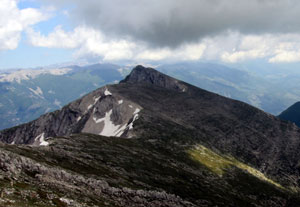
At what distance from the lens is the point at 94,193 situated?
59.4 meters

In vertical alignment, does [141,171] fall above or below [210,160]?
above

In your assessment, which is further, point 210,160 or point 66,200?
point 210,160

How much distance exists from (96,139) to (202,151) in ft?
210

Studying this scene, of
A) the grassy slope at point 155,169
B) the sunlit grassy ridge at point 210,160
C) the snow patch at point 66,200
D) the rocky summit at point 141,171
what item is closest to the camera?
the snow patch at point 66,200

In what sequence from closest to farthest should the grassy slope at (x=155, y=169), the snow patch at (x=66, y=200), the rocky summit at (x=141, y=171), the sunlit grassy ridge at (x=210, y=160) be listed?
the snow patch at (x=66, y=200)
the rocky summit at (x=141, y=171)
the grassy slope at (x=155, y=169)
the sunlit grassy ridge at (x=210, y=160)

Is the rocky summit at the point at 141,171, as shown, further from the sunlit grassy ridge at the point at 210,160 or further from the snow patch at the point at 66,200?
the sunlit grassy ridge at the point at 210,160

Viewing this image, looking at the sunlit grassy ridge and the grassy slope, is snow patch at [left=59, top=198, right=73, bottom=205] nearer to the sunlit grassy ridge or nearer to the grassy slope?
the grassy slope

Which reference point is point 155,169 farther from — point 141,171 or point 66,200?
point 66,200

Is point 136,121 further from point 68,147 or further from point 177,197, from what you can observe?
point 177,197

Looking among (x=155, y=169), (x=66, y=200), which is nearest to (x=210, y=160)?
(x=155, y=169)

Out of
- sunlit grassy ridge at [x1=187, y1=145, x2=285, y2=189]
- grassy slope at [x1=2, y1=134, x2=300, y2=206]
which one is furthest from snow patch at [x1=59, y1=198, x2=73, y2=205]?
sunlit grassy ridge at [x1=187, y1=145, x2=285, y2=189]

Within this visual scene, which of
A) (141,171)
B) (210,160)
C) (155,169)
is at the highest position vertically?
(141,171)

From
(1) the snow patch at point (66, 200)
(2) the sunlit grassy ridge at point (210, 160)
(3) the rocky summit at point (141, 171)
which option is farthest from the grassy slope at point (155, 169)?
(1) the snow patch at point (66, 200)

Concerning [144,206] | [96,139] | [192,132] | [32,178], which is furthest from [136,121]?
[32,178]
